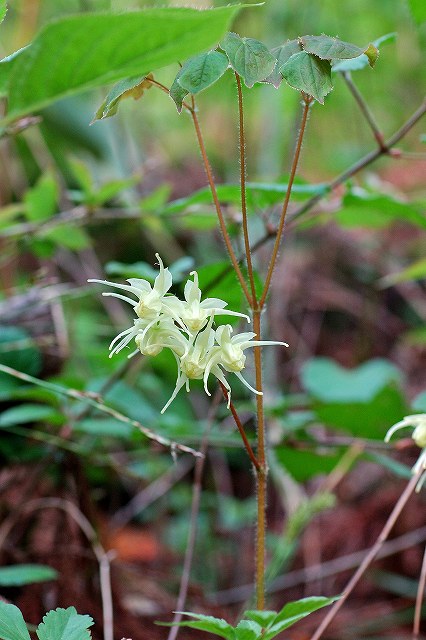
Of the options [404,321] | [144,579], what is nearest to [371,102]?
[404,321]

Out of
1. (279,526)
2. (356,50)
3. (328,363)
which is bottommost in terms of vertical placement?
(279,526)

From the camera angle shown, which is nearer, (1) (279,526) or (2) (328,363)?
(2) (328,363)

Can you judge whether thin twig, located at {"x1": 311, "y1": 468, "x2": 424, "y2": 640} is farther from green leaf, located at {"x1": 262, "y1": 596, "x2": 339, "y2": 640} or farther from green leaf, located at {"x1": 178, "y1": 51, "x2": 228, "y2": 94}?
green leaf, located at {"x1": 178, "y1": 51, "x2": 228, "y2": 94}

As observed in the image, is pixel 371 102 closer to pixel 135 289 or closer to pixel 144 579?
pixel 144 579

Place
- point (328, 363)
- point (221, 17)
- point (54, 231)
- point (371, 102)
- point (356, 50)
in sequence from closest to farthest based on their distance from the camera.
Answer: point (221, 17), point (356, 50), point (54, 231), point (328, 363), point (371, 102)

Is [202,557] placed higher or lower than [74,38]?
lower

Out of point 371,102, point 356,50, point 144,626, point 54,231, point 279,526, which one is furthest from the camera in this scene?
point 371,102

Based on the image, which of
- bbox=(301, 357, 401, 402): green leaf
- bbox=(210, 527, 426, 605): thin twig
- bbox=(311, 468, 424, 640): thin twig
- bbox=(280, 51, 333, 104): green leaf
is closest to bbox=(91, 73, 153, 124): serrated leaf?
bbox=(280, 51, 333, 104): green leaf

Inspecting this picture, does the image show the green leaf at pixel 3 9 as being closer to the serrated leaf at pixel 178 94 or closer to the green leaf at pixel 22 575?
the serrated leaf at pixel 178 94
